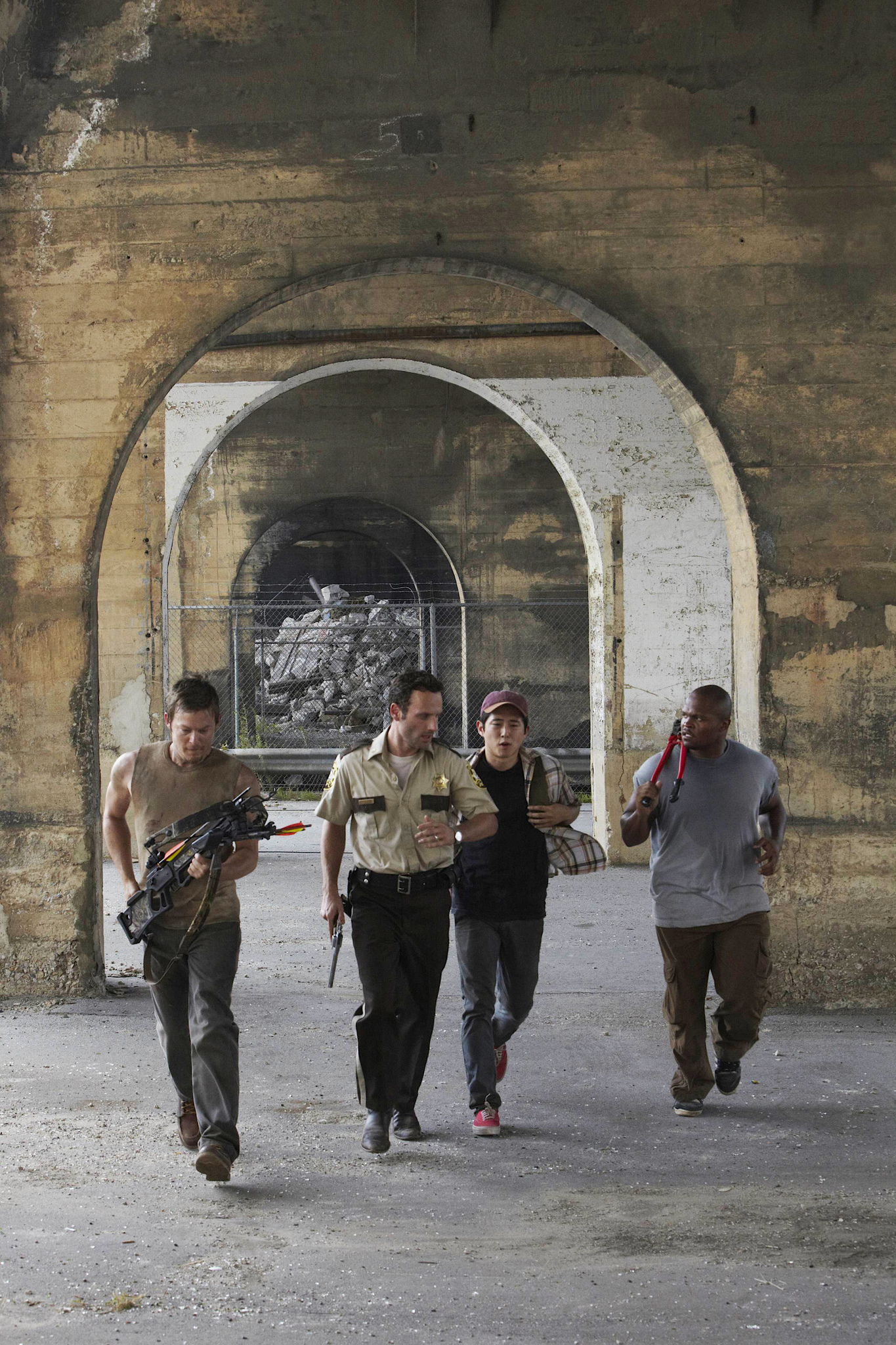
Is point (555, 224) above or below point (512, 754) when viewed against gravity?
above

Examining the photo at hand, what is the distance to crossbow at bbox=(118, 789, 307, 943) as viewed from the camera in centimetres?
470

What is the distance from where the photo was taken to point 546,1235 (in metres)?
4.23

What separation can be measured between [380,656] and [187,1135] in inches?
700

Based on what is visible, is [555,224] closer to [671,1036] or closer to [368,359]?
[671,1036]

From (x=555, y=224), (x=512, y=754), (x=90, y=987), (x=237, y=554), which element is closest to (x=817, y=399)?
(x=555, y=224)

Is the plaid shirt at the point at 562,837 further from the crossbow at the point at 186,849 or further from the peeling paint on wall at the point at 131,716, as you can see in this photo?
the peeling paint on wall at the point at 131,716

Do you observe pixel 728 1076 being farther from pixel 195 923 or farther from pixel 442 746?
pixel 195 923

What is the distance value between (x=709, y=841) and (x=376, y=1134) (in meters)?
1.82

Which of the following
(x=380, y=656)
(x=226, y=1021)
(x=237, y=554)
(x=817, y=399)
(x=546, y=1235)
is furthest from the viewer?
(x=380, y=656)

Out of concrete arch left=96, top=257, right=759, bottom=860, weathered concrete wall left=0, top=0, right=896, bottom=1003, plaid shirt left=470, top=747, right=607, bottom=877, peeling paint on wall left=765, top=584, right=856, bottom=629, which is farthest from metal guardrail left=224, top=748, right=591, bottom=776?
plaid shirt left=470, top=747, right=607, bottom=877

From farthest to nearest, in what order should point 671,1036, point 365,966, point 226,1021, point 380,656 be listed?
1. point 380,656
2. point 671,1036
3. point 365,966
4. point 226,1021

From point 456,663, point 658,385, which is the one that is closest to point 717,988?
point 658,385

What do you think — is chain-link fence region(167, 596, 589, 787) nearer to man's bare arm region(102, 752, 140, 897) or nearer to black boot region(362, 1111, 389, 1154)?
man's bare arm region(102, 752, 140, 897)

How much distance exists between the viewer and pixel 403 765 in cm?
518
